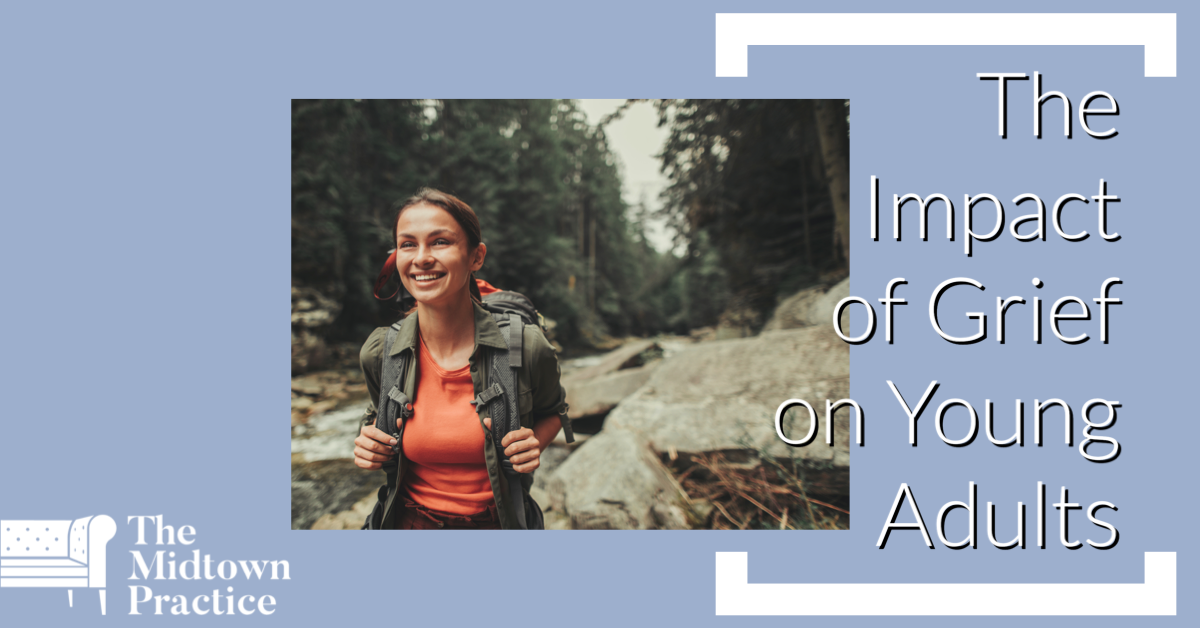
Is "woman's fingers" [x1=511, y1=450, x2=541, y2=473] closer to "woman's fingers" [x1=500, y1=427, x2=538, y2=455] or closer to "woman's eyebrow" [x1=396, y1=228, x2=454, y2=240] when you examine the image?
"woman's fingers" [x1=500, y1=427, x2=538, y2=455]

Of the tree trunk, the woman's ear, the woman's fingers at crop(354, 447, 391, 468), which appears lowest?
the woman's fingers at crop(354, 447, 391, 468)

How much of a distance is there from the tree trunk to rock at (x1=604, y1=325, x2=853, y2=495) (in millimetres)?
678

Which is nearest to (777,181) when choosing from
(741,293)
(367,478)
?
Result: (741,293)

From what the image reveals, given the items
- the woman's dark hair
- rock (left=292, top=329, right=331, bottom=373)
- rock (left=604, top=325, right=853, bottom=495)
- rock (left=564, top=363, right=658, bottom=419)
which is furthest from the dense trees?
the woman's dark hair

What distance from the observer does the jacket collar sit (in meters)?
1.09

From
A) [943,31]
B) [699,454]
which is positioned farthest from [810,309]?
[943,31]

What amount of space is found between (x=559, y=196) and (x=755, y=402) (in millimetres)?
3229

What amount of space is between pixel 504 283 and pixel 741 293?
7.54ft

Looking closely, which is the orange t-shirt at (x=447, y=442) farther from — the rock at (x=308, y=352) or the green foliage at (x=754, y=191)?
the rock at (x=308, y=352)

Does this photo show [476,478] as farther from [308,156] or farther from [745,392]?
[308,156]

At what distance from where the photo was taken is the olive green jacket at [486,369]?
A: 109cm

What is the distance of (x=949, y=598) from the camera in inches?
60.1

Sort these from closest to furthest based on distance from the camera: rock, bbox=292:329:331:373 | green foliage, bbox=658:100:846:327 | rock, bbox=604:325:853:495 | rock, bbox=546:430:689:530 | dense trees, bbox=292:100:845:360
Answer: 1. rock, bbox=546:430:689:530
2. rock, bbox=604:325:853:495
3. green foliage, bbox=658:100:846:327
4. dense trees, bbox=292:100:845:360
5. rock, bbox=292:329:331:373

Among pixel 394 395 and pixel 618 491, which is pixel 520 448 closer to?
pixel 394 395
